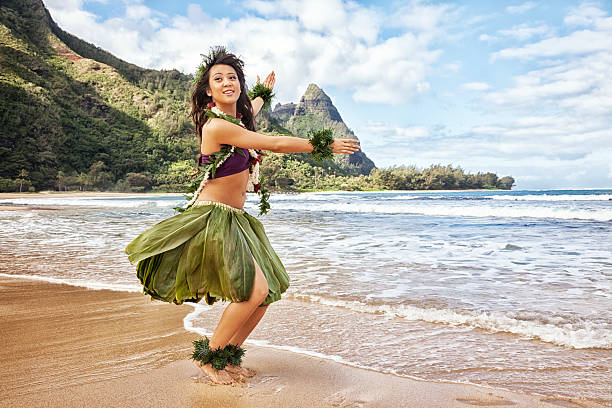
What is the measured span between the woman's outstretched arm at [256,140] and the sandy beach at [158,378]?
1334 millimetres

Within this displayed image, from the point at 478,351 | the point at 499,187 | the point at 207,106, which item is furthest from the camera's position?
the point at 499,187

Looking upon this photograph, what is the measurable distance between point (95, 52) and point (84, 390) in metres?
140

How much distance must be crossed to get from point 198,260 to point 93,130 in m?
88.2

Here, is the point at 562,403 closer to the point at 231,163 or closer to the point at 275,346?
the point at 275,346

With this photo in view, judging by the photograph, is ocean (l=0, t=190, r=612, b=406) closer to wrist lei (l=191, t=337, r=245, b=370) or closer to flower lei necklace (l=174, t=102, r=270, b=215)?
wrist lei (l=191, t=337, r=245, b=370)

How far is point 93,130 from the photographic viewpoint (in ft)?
263

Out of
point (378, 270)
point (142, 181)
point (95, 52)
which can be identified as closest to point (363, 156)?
point (95, 52)

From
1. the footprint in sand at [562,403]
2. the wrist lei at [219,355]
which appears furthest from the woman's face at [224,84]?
the footprint in sand at [562,403]

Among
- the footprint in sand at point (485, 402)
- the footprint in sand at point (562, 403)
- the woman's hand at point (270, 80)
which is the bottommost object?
the footprint in sand at point (485, 402)

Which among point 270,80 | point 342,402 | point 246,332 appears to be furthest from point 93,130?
point 342,402

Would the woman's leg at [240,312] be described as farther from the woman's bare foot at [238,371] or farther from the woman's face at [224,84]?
the woman's face at [224,84]

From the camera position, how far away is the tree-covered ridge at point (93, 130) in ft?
211

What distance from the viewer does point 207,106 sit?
2.72 meters

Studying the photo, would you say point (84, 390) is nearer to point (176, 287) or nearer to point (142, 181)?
point (176, 287)
